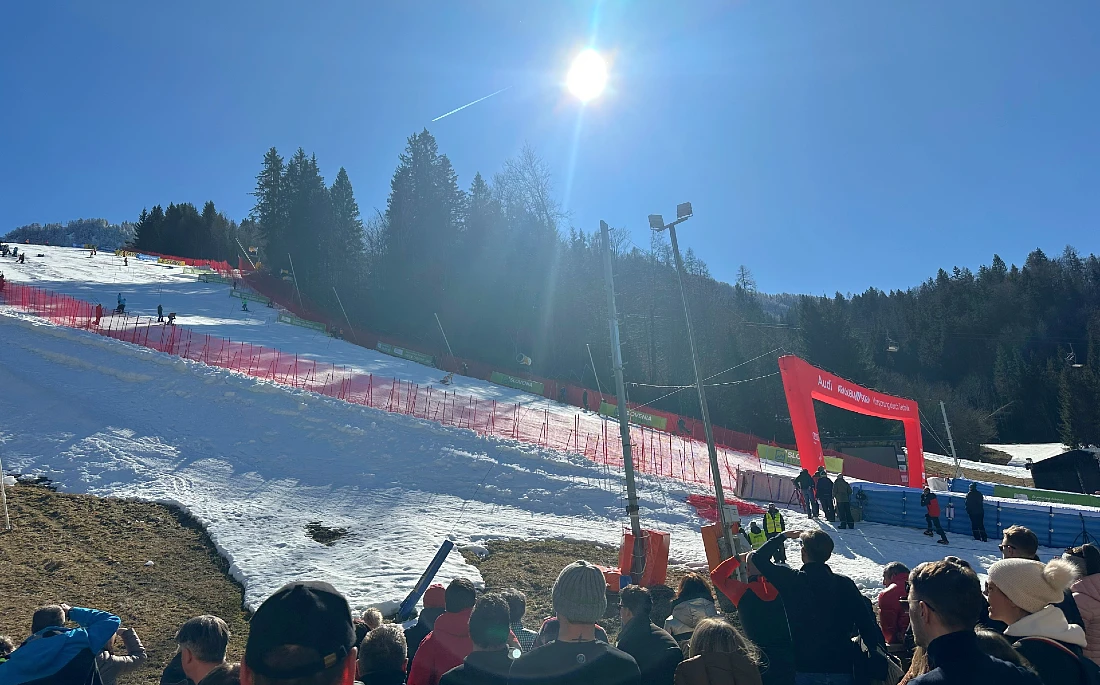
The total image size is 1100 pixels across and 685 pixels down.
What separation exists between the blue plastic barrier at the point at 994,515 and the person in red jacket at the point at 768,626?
1384cm

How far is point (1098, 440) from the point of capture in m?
60.9

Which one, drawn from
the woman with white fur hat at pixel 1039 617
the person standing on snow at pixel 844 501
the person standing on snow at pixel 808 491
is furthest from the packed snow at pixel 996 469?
the woman with white fur hat at pixel 1039 617

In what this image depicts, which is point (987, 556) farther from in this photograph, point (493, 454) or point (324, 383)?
point (324, 383)

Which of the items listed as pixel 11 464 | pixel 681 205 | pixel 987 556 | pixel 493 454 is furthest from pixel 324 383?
pixel 987 556

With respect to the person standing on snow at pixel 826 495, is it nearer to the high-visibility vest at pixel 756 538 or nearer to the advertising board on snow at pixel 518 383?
the high-visibility vest at pixel 756 538

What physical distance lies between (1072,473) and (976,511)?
24.2 m

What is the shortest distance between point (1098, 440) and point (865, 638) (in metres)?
76.3

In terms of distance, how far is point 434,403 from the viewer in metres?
26.5

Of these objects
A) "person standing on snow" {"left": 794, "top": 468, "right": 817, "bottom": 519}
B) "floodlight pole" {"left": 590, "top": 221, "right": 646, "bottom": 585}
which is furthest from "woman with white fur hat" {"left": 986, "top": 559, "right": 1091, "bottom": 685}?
"person standing on snow" {"left": 794, "top": 468, "right": 817, "bottom": 519}

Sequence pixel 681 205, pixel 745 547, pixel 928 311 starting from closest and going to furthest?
pixel 745 547 → pixel 681 205 → pixel 928 311

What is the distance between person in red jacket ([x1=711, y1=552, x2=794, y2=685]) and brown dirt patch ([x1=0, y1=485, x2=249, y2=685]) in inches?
241

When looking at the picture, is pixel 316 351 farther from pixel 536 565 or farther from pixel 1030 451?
pixel 1030 451

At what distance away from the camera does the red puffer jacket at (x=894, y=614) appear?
16.9ft

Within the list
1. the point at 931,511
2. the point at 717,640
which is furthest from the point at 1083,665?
the point at 931,511
